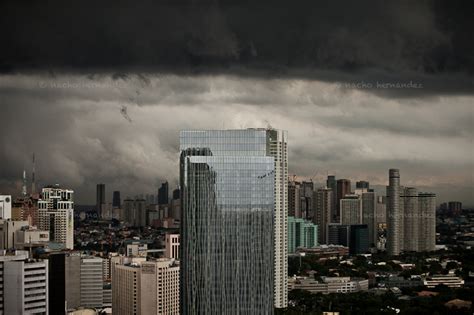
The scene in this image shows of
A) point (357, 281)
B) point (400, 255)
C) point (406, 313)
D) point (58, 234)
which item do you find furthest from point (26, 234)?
point (400, 255)

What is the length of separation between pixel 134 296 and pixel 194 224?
2.42 metres

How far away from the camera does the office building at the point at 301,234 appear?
1184 cm

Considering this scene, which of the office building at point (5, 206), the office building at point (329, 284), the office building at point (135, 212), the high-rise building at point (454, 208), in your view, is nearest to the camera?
the office building at point (5, 206)

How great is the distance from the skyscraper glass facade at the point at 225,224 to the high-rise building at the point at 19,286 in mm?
1075

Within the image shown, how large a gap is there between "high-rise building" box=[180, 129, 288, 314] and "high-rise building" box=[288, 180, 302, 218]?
11.6 ft

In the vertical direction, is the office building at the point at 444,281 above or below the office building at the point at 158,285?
below

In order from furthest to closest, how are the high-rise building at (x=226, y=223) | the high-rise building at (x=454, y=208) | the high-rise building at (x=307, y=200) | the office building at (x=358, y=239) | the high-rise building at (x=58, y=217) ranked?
1. the office building at (x=358, y=239)
2. the high-rise building at (x=307, y=200)
3. the high-rise building at (x=454, y=208)
4. the high-rise building at (x=58, y=217)
5. the high-rise building at (x=226, y=223)

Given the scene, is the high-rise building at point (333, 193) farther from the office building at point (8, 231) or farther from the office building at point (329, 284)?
the office building at point (8, 231)

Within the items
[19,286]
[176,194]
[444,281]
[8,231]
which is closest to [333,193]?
[444,281]

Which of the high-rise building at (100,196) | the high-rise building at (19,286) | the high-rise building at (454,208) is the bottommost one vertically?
the high-rise building at (19,286)

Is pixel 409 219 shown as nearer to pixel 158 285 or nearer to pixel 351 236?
pixel 351 236

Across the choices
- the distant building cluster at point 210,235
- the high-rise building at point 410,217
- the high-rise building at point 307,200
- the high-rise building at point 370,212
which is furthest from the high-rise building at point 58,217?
the high-rise building at point 410,217

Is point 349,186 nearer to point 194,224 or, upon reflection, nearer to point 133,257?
point 133,257

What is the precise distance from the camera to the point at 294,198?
1141 centimetres
